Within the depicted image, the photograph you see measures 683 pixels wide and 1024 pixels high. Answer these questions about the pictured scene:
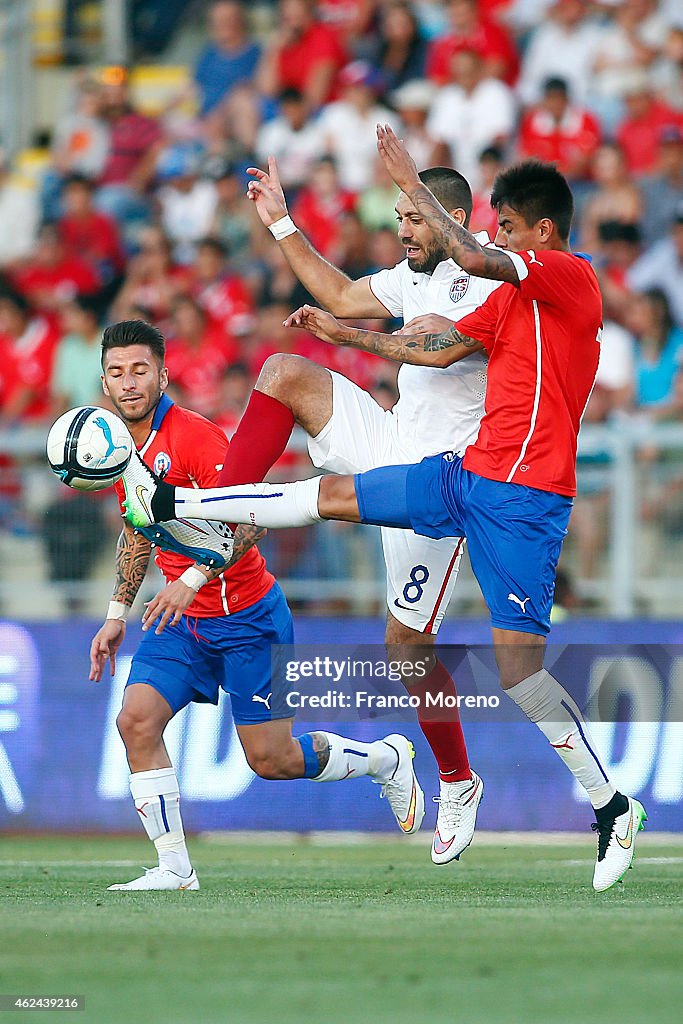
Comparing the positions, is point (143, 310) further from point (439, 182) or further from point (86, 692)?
point (439, 182)

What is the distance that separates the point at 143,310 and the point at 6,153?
4.58 metres

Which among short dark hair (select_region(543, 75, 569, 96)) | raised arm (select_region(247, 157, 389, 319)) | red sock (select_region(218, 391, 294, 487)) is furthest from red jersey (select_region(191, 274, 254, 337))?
red sock (select_region(218, 391, 294, 487))

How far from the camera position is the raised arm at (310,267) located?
24.7 feet

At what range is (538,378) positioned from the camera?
22.2 ft

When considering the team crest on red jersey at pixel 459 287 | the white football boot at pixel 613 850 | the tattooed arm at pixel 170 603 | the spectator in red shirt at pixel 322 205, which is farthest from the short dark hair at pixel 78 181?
the white football boot at pixel 613 850

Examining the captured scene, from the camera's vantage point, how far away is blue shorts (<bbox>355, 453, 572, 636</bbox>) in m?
6.73

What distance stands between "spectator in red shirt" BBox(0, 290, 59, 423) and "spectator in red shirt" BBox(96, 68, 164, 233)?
1885 mm

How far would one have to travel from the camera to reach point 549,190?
22.4 ft

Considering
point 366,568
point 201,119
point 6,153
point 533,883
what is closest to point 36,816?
point 366,568

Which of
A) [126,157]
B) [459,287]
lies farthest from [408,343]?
[126,157]

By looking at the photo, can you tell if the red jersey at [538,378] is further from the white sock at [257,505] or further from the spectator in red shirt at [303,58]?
the spectator in red shirt at [303,58]

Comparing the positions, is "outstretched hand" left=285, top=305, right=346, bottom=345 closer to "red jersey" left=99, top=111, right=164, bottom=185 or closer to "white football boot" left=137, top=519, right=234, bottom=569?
"white football boot" left=137, top=519, right=234, bottom=569

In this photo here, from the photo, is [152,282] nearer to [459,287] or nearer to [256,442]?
[459,287]

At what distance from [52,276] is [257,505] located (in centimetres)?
889
